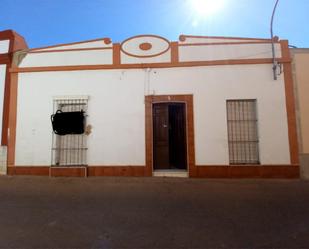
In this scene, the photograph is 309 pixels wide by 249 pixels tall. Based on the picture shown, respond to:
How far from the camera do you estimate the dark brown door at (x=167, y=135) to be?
7129 mm

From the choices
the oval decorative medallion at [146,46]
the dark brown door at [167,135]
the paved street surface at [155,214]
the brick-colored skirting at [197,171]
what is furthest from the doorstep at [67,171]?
the oval decorative medallion at [146,46]

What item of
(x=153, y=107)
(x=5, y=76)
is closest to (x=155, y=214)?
(x=153, y=107)

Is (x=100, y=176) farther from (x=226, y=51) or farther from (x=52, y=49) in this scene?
(x=226, y=51)

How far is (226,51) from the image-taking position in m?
6.88

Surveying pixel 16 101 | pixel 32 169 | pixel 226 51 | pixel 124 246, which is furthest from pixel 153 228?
pixel 16 101

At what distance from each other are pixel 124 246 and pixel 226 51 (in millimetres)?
6165

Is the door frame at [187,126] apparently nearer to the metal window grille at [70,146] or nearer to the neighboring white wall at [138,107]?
the neighboring white wall at [138,107]

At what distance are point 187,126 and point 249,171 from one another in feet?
7.22

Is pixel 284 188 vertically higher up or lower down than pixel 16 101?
lower down

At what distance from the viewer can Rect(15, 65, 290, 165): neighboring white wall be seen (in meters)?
6.54

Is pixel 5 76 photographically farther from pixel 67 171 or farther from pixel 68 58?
pixel 67 171

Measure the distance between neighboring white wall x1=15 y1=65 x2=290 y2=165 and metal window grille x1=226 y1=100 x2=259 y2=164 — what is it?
18cm

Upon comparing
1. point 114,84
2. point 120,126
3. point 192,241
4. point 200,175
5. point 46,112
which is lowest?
point 192,241

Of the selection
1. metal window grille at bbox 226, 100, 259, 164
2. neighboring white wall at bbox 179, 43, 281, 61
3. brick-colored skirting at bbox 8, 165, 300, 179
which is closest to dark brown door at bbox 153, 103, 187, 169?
brick-colored skirting at bbox 8, 165, 300, 179
